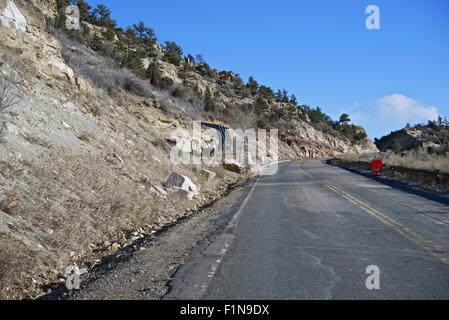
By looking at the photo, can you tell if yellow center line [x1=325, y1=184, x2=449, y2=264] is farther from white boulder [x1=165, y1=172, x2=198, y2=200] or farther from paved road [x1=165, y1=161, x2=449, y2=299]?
white boulder [x1=165, y1=172, x2=198, y2=200]

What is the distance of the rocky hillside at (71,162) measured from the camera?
26.3ft

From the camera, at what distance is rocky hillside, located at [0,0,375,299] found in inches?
315

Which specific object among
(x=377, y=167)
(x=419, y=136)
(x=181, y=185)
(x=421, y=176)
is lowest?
(x=181, y=185)

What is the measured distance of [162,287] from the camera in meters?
6.11

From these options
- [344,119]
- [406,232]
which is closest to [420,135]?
[344,119]

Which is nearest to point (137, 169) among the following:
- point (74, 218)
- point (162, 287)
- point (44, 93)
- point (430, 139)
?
point (44, 93)

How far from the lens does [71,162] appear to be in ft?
42.1

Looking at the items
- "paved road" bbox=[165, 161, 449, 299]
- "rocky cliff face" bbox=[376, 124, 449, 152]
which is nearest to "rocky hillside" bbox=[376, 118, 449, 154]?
"rocky cliff face" bbox=[376, 124, 449, 152]

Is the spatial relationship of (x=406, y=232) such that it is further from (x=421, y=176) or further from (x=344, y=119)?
(x=344, y=119)

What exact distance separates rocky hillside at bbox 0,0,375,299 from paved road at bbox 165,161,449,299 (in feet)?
7.49

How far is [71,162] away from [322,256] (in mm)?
8105
